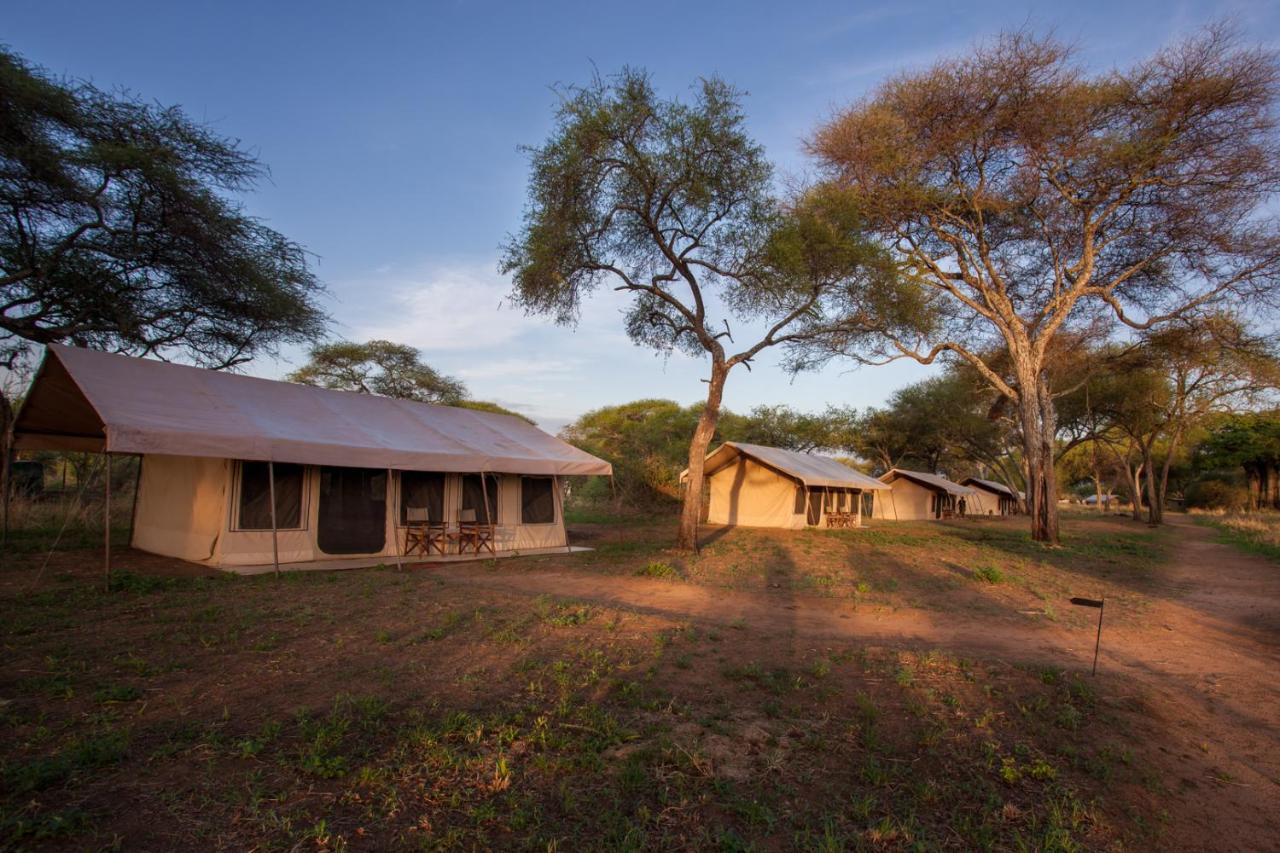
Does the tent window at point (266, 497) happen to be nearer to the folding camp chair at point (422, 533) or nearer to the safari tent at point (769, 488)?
the folding camp chair at point (422, 533)

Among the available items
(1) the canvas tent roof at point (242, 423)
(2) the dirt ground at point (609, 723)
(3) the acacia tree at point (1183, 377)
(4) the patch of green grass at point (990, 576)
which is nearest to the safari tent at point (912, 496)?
(3) the acacia tree at point (1183, 377)

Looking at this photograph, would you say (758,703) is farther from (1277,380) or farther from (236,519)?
(1277,380)

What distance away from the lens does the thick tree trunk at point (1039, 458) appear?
15820 mm

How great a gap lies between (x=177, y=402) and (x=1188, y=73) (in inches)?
709

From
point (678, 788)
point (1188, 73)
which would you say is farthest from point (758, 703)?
point (1188, 73)

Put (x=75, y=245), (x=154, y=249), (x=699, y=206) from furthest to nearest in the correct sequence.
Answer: (x=699, y=206) < (x=154, y=249) < (x=75, y=245)

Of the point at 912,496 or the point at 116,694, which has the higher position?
the point at 912,496

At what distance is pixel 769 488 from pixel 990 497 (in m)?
30.9

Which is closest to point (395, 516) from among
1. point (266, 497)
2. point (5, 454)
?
point (266, 497)

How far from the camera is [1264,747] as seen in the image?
3.79m

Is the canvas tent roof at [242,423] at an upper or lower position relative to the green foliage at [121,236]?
lower

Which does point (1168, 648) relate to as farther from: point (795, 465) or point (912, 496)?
point (912, 496)

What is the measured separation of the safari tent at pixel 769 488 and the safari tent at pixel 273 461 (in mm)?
9767

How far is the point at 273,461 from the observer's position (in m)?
8.80
